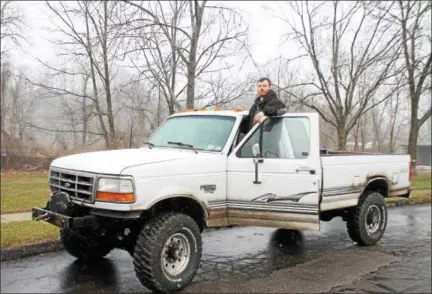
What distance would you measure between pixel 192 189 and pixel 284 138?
164cm

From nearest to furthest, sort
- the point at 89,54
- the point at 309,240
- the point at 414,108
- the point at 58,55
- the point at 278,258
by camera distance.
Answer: the point at 278,258 → the point at 309,240 → the point at 89,54 → the point at 58,55 → the point at 414,108

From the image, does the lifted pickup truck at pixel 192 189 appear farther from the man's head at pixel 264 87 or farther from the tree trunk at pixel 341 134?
the tree trunk at pixel 341 134

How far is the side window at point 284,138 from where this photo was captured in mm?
6312

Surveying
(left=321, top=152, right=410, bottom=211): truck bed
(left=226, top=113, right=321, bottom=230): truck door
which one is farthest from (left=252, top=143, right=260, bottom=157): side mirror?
(left=321, top=152, right=410, bottom=211): truck bed

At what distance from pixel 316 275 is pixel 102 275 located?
8.91 feet

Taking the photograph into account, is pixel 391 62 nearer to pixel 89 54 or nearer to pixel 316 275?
pixel 89 54

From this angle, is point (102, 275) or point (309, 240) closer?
point (102, 275)

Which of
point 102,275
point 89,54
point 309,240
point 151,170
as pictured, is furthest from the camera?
point 89,54

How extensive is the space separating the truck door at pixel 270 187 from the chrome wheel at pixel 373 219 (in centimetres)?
216

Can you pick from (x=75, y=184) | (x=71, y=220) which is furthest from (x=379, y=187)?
(x=71, y=220)

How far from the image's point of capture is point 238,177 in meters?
6.05

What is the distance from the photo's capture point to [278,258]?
6938mm

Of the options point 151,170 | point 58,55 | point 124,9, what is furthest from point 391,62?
point 151,170

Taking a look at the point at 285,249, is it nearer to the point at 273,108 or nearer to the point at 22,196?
the point at 273,108
